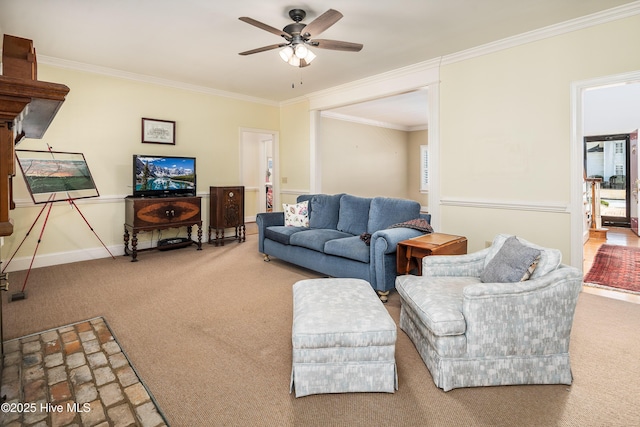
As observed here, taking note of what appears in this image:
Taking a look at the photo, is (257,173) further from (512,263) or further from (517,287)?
(517,287)

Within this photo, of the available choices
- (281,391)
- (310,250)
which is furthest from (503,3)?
(281,391)

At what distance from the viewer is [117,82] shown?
16.3ft

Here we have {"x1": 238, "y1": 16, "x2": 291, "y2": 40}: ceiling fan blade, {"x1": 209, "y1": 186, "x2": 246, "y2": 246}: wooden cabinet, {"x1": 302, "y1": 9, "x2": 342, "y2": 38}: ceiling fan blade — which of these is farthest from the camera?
{"x1": 209, "y1": 186, "x2": 246, "y2": 246}: wooden cabinet

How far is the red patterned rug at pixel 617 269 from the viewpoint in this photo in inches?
147

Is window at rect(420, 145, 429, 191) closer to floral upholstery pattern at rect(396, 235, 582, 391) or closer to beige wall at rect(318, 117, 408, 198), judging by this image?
beige wall at rect(318, 117, 408, 198)

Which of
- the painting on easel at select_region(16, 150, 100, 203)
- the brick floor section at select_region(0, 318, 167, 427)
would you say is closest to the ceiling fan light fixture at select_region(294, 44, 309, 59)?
the brick floor section at select_region(0, 318, 167, 427)

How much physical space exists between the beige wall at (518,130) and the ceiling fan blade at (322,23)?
2.20m

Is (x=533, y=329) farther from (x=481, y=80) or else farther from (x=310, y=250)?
(x=481, y=80)

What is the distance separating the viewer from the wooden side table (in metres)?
2.98

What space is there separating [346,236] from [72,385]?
114 inches

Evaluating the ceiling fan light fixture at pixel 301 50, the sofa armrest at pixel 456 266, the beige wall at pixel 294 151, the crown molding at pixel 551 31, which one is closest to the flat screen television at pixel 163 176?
the beige wall at pixel 294 151

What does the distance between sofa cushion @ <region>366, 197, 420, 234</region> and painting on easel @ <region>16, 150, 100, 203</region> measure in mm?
3406

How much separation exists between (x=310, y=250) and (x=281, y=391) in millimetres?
2290

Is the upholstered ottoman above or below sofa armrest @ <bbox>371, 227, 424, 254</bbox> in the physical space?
below
